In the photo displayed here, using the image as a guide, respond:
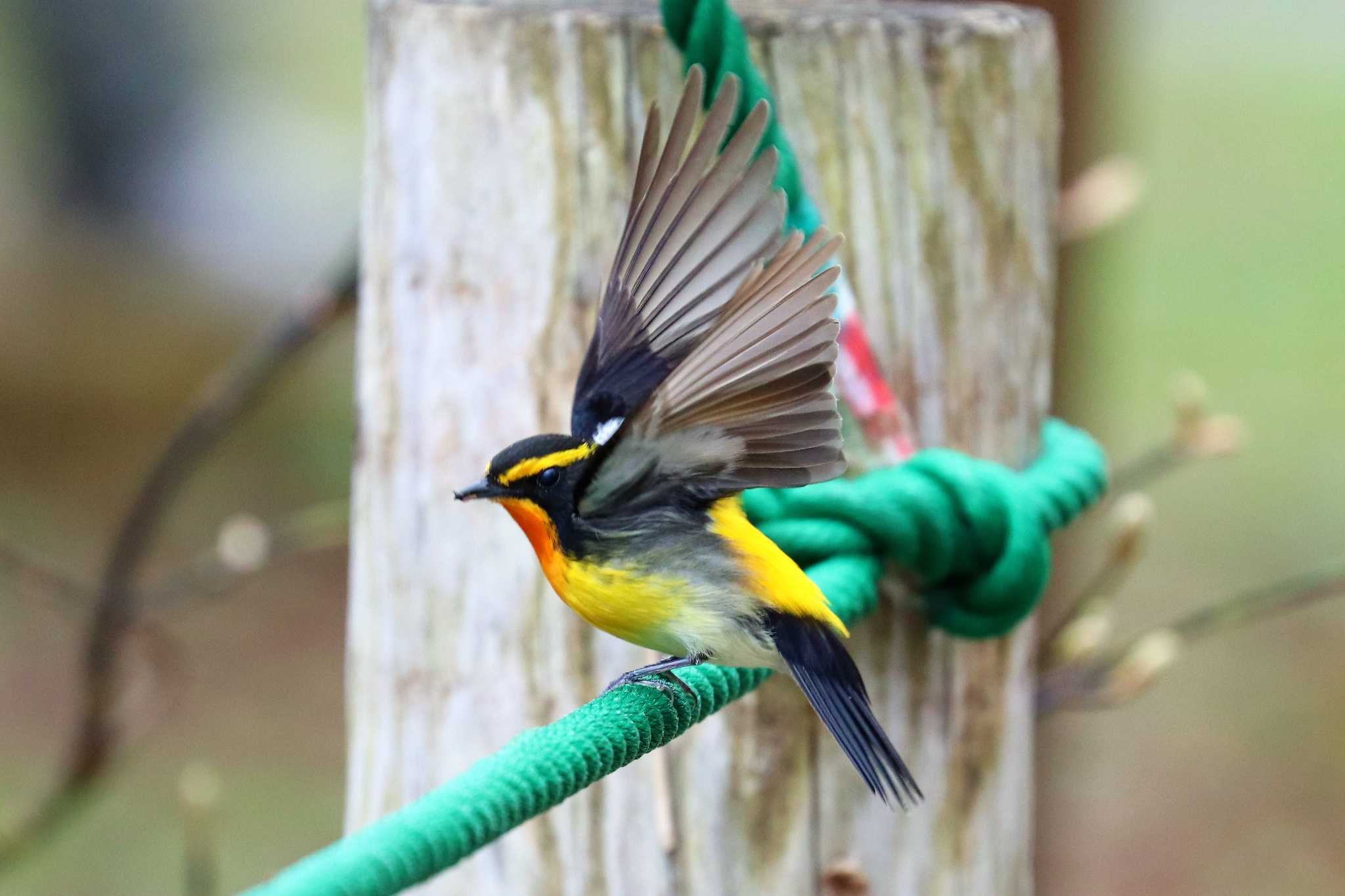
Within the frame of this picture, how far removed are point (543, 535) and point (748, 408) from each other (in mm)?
222

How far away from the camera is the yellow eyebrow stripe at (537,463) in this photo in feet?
4.15

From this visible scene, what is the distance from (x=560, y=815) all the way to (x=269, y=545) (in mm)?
1237

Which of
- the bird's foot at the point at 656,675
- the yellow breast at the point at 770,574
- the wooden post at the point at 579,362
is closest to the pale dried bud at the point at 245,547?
the wooden post at the point at 579,362

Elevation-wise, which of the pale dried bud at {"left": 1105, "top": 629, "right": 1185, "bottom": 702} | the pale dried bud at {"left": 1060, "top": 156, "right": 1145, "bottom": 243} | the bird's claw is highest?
the pale dried bud at {"left": 1060, "top": 156, "right": 1145, "bottom": 243}

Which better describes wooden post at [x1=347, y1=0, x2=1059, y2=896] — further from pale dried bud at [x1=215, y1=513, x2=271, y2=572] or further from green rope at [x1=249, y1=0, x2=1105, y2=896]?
pale dried bud at [x1=215, y1=513, x2=271, y2=572]

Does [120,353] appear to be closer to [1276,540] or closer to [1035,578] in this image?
[1276,540]

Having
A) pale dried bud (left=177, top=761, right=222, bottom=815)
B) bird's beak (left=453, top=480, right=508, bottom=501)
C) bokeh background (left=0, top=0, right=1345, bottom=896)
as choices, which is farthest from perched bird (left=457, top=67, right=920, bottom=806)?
bokeh background (left=0, top=0, right=1345, bottom=896)

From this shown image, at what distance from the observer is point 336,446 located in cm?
677

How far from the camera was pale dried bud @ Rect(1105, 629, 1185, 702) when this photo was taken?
7.32ft

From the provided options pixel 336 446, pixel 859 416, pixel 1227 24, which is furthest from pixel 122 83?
pixel 1227 24

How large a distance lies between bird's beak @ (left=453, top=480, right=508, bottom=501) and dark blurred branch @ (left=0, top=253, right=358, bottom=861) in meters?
1.06

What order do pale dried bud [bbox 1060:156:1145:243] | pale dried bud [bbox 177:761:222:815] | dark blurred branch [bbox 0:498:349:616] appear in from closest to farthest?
1. pale dried bud [bbox 177:761:222:815]
2. pale dried bud [bbox 1060:156:1145:243]
3. dark blurred branch [bbox 0:498:349:616]

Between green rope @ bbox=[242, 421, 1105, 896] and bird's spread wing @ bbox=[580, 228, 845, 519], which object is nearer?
green rope @ bbox=[242, 421, 1105, 896]

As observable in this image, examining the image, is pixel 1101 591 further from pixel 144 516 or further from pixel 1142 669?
pixel 144 516
